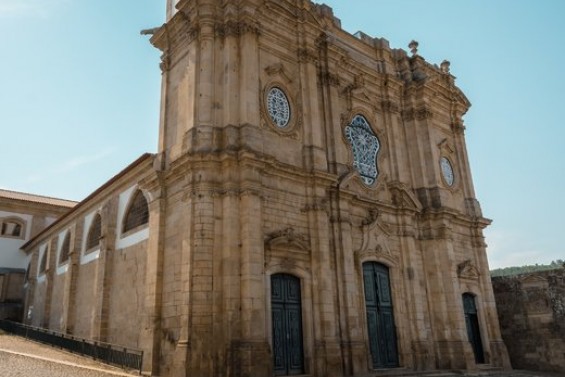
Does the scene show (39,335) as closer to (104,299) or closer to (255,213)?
(104,299)

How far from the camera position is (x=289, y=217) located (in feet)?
44.7

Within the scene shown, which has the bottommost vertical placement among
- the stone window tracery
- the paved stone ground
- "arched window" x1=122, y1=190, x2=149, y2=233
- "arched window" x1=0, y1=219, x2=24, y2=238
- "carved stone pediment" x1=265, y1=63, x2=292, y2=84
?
the paved stone ground

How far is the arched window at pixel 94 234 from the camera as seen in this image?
21.5 metres

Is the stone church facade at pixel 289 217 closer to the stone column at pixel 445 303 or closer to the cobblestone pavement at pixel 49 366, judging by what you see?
the stone column at pixel 445 303

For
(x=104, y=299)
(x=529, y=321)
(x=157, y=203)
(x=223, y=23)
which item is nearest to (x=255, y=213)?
(x=157, y=203)

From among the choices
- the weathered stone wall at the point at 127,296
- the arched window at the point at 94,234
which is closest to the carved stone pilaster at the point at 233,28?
the weathered stone wall at the point at 127,296

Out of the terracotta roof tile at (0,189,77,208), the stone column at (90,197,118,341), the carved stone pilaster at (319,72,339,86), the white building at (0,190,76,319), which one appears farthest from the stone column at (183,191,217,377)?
the terracotta roof tile at (0,189,77,208)

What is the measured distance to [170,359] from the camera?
38.5 ft

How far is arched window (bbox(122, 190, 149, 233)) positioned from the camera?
1710 centimetres

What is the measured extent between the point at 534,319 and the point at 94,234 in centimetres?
2015

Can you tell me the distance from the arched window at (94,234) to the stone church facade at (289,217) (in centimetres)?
12

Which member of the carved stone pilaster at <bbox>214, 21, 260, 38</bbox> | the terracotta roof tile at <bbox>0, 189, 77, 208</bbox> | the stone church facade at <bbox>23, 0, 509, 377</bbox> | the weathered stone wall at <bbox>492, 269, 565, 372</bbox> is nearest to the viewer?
the stone church facade at <bbox>23, 0, 509, 377</bbox>

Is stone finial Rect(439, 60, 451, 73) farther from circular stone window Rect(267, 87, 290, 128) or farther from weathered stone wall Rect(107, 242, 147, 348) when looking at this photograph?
weathered stone wall Rect(107, 242, 147, 348)

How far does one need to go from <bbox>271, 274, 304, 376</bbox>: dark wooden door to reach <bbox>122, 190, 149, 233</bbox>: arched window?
6.33 metres
